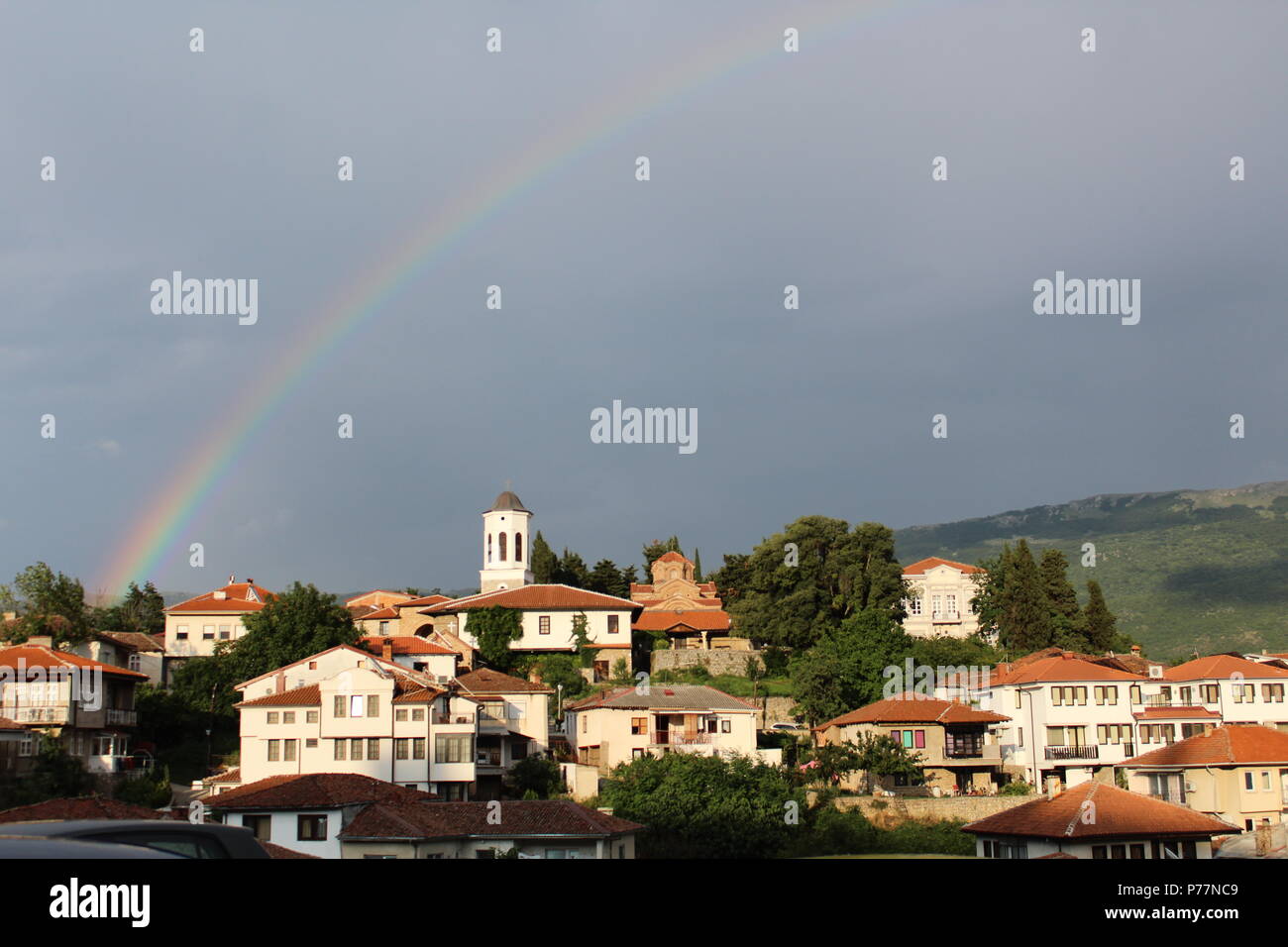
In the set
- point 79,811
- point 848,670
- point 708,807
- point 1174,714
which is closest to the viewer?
point 79,811

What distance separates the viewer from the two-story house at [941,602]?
90.1 meters

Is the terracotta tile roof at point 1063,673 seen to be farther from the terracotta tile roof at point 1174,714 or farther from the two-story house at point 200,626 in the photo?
the two-story house at point 200,626

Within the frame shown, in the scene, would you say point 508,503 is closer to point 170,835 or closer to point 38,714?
point 38,714

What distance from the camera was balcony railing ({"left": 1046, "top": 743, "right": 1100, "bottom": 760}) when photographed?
56.5 meters

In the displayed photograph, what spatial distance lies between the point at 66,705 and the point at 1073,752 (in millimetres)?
45975

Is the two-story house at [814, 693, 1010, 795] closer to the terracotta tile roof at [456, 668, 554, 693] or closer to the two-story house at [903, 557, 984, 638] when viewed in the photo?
the terracotta tile roof at [456, 668, 554, 693]

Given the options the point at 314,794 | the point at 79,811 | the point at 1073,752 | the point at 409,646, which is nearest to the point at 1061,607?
the point at 1073,752

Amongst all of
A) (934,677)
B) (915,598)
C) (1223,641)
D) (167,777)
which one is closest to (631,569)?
(915,598)

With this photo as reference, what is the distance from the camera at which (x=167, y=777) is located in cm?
4962

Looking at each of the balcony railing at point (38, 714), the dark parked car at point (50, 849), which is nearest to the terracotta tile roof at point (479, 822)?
the balcony railing at point (38, 714)

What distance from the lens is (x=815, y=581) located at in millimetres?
72312

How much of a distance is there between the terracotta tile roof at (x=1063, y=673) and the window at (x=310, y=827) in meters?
35.7

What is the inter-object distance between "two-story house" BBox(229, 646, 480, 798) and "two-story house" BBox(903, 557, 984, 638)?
4967 centimetres
